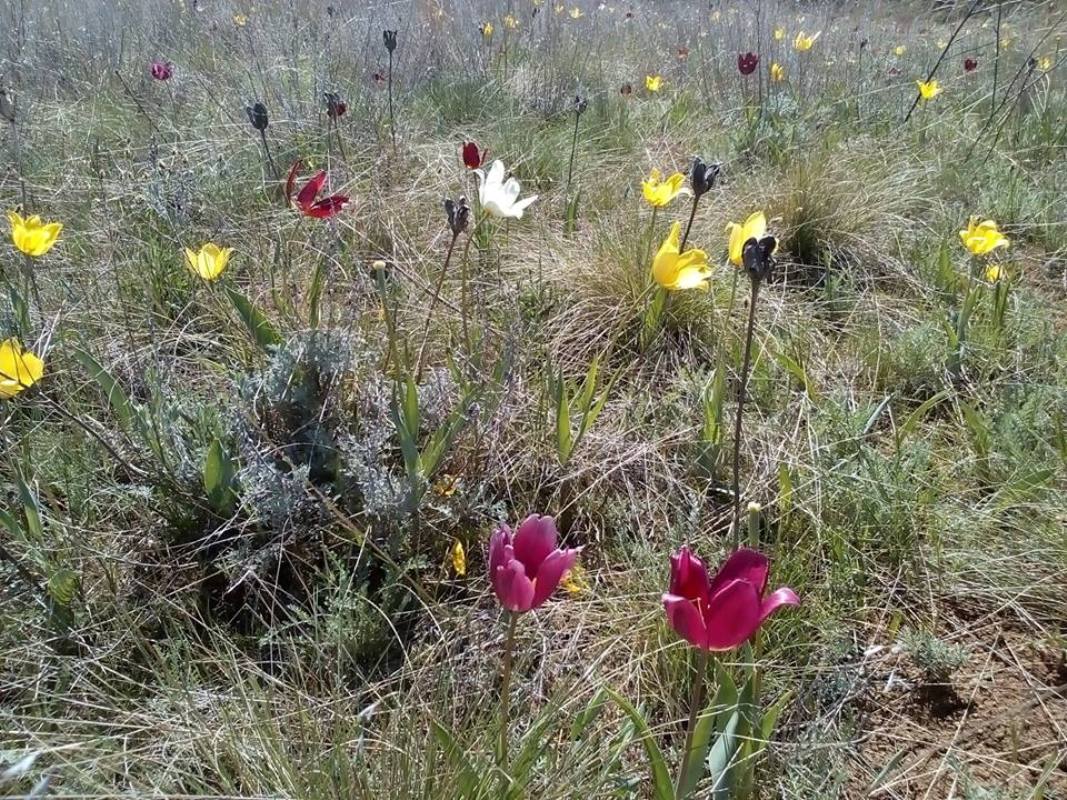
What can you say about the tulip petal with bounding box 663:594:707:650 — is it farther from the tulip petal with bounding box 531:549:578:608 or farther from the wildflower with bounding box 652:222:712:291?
the wildflower with bounding box 652:222:712:291

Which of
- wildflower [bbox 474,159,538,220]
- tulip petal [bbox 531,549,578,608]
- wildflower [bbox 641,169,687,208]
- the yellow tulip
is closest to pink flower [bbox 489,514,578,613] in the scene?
tulip petal [bbox 531,549,578,608]

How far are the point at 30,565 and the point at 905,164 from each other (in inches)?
121

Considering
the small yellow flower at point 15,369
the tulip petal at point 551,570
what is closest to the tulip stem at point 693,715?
the tulip petal at point 551,570

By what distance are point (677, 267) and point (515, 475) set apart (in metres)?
0.54

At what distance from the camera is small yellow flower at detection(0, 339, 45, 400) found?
1298mm

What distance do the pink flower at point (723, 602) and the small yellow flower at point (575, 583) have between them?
0.54 m

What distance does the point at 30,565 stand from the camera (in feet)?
4.30

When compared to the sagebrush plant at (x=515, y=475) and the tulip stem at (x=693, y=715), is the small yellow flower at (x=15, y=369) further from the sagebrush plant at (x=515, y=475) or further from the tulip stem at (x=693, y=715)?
the tulip stem at (x=693, y=715)

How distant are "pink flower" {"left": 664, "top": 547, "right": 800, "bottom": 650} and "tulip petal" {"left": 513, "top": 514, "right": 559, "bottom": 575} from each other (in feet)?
0.52

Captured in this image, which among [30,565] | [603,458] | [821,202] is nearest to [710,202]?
[821,202]

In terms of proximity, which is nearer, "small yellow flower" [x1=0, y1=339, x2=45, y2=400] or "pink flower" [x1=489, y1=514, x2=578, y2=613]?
"pink flower" [x1=489, y1=514, x2=578, y2=613]

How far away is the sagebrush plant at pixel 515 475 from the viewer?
1047mm

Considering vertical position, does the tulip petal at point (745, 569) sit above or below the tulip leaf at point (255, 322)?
above

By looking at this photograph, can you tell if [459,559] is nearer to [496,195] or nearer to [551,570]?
[551,570]
